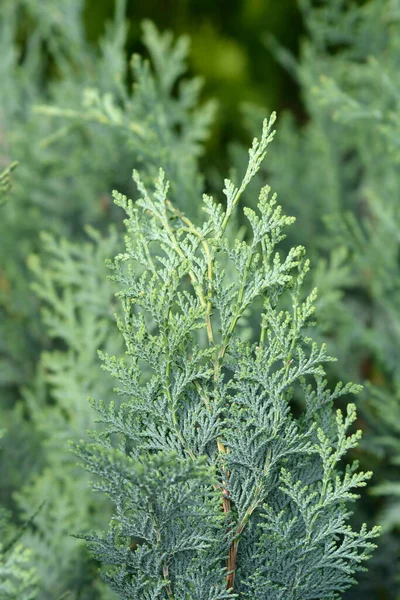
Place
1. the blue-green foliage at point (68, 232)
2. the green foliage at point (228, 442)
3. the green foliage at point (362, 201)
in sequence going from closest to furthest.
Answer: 1. the green foliage at point (228, 442)
2. the blue-green foliage at point (68, 232)
3. the green foliage at point (362, 201)

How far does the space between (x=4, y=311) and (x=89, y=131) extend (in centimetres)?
49

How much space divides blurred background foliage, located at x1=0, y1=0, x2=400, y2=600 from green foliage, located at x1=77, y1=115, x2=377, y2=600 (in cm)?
34

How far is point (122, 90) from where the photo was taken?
1082 mm

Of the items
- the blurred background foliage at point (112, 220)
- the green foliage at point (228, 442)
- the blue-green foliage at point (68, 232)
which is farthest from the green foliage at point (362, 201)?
the green foliage at point (228, 442)

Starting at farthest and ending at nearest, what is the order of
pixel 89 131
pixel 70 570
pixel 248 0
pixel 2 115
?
pixel 248 0 < pixel 2 115 < pixel 89 131 < pixel 70 570

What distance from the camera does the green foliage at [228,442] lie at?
2.09 feet

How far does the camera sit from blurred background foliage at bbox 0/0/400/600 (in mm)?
1144

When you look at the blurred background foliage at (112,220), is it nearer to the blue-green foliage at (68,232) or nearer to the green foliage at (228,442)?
the blue-green foliage at (68,232)

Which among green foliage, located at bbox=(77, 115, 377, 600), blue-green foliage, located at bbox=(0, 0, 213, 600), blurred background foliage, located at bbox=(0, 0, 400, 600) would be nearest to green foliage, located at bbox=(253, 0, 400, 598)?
blurred background foliage, located at bbox=(0, 0, 400, 600)

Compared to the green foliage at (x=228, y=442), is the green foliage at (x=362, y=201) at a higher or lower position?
higher

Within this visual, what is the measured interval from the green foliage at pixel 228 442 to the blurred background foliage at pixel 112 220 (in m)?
0.34

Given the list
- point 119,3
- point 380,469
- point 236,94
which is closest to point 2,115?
point 119,3

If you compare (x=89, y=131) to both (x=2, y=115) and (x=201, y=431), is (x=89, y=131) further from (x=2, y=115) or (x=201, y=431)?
(x=201, y=431)

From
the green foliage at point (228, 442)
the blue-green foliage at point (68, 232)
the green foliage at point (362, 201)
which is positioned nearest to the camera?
the green foliage at point (228, 442)
